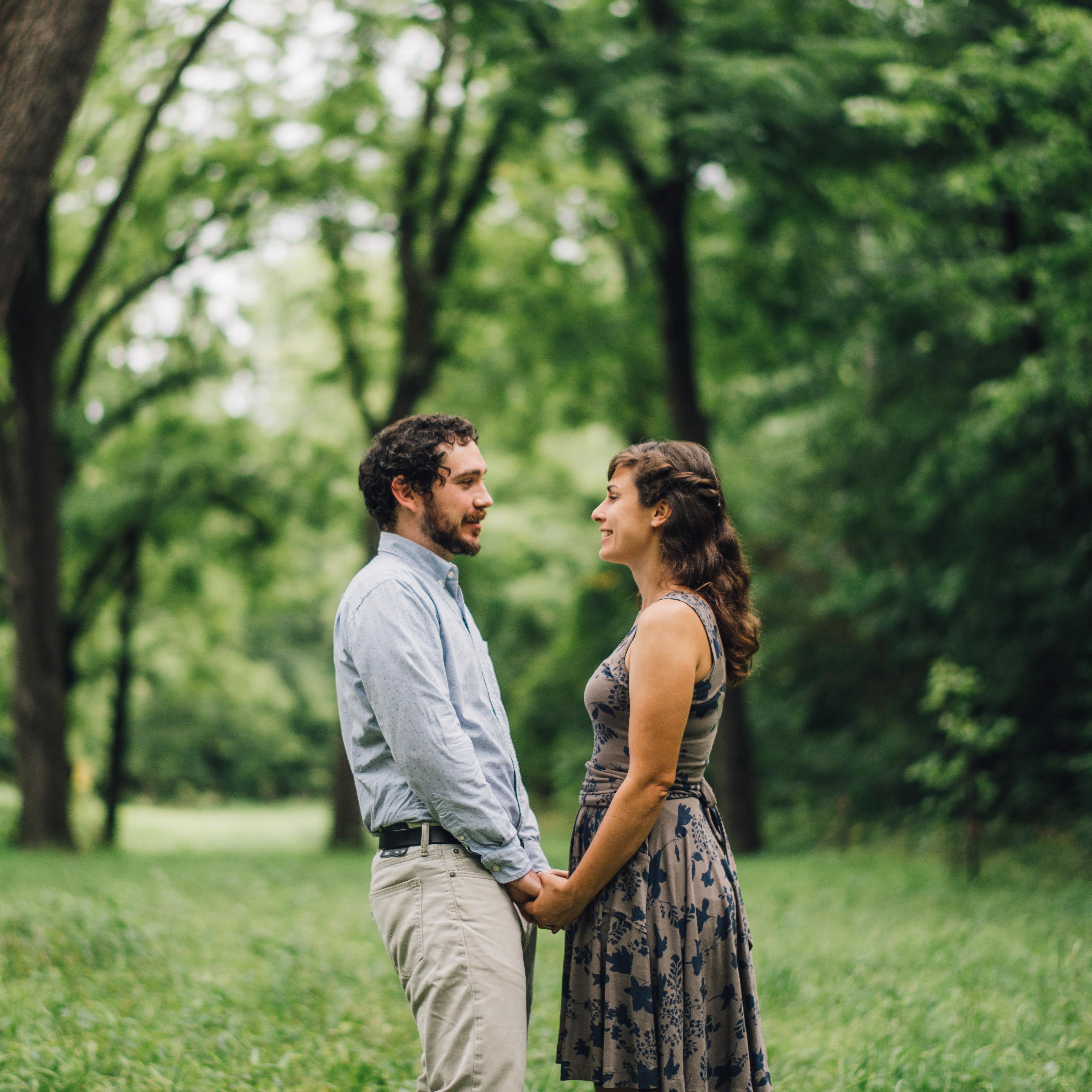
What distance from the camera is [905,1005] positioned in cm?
502

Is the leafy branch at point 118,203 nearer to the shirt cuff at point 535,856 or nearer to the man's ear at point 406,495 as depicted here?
the man's ear at point 406,495

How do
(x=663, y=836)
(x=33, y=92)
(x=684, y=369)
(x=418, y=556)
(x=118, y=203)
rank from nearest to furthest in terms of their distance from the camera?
(x=663, y=836) < (x=418, y=556) < (x=33, y=92) < (x=118, y=203) < (x=684, y=369)

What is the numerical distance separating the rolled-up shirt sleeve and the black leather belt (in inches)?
1.3

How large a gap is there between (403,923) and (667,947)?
0.67 m

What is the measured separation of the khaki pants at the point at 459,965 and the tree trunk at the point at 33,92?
2.89 meters

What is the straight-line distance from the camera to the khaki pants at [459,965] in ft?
8.59

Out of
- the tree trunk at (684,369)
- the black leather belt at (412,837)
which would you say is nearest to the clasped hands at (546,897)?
the black leather belt at (412,837)

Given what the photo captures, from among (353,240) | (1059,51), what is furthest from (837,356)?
(353,240)

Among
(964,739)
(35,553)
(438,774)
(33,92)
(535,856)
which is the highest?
(33,92)

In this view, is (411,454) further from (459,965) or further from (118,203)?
(118,203)

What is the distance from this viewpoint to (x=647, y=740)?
2.72 m

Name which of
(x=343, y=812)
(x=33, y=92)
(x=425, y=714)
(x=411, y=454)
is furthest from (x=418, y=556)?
(x=343, y=812)

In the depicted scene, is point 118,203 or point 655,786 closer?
point 655,786

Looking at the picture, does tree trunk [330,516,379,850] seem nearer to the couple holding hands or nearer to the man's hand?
the couple holding hands
